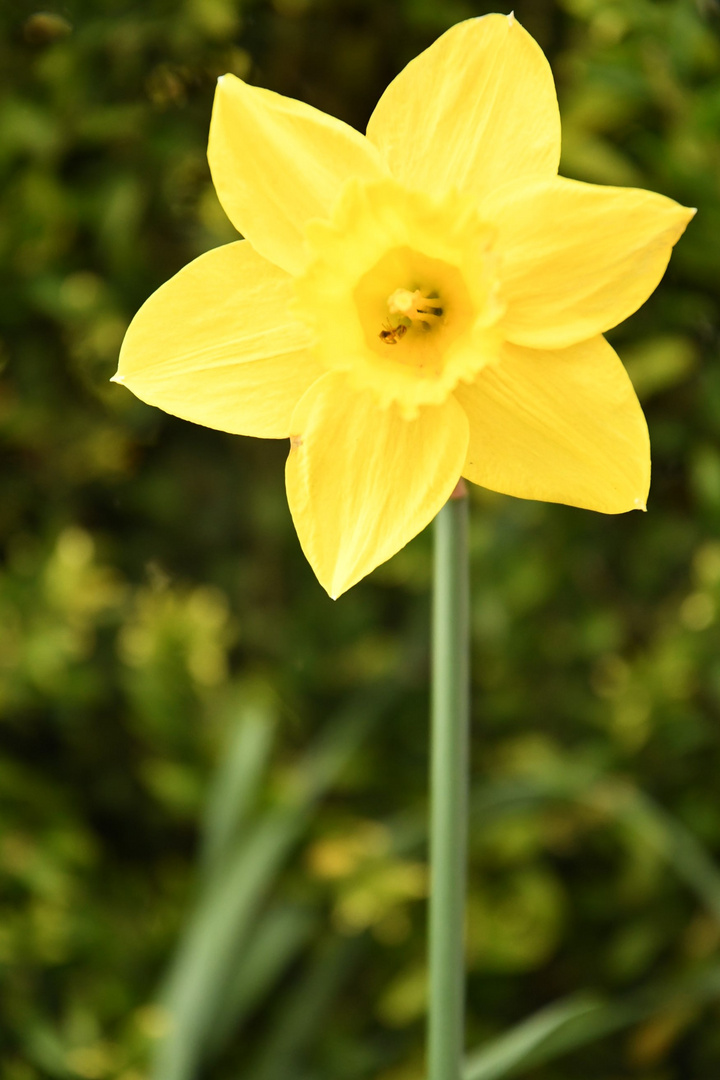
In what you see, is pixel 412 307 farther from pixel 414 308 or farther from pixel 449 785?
pixel 449 785

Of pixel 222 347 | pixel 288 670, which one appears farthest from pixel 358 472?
pixel 288 670

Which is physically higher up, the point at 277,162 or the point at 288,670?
the point at 277,162

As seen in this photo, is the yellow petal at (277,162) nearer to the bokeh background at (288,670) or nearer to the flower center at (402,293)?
the flower center at (402,293)

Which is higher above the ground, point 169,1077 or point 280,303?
point 280,303

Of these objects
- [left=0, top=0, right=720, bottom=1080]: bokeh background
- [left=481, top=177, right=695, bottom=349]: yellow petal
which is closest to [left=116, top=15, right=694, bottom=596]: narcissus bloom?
[left=481, top=177, right=695, bottom=349]: yellow petal

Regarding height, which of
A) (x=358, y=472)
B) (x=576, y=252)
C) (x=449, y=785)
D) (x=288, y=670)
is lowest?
(x=288, y=670)

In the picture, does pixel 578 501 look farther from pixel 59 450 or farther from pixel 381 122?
pixel 59 450

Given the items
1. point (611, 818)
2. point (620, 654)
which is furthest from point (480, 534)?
point (611, 818)
